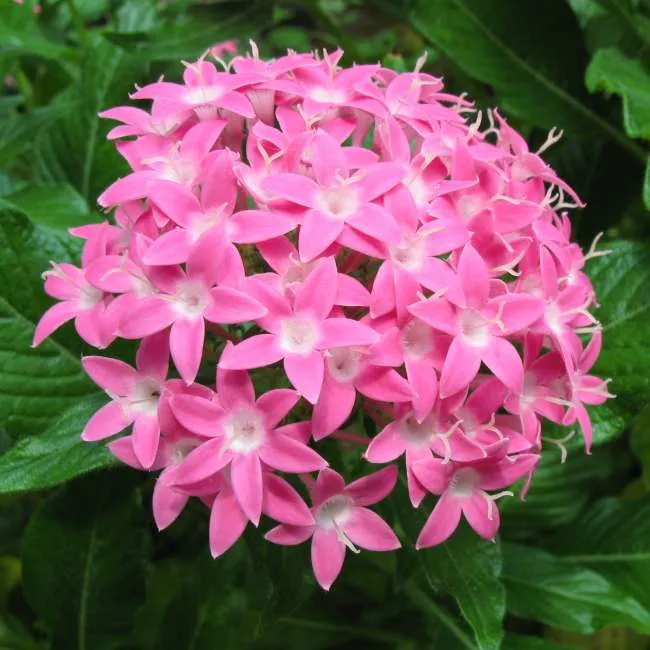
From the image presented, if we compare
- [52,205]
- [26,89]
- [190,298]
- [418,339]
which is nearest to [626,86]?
[418,339]

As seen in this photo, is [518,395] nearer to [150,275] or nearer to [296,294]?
[296,294]

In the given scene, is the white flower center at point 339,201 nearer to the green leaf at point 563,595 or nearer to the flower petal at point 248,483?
the flower petal at point 248,483

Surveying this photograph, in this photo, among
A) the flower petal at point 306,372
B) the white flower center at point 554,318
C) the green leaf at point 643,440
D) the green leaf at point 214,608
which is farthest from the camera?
the green leaf at point 643,440

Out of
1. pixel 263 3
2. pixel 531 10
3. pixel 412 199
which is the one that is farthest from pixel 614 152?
pixel 412 199

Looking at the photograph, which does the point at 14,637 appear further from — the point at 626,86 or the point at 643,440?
the point at 626,86

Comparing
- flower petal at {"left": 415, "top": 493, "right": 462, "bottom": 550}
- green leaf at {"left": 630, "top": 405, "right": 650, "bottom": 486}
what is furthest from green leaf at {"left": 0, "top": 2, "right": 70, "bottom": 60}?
green leaf at {"left": 630, "top": 405, "right": 650, "bottom": 486}

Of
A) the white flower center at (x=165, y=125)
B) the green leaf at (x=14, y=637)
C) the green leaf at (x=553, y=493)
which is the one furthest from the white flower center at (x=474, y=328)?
the green leaf at (x=14, y=637)

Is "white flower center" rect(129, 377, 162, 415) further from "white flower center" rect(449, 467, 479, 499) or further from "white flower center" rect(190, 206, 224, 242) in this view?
"white flower center" rect(449, 467, 479, 499)
